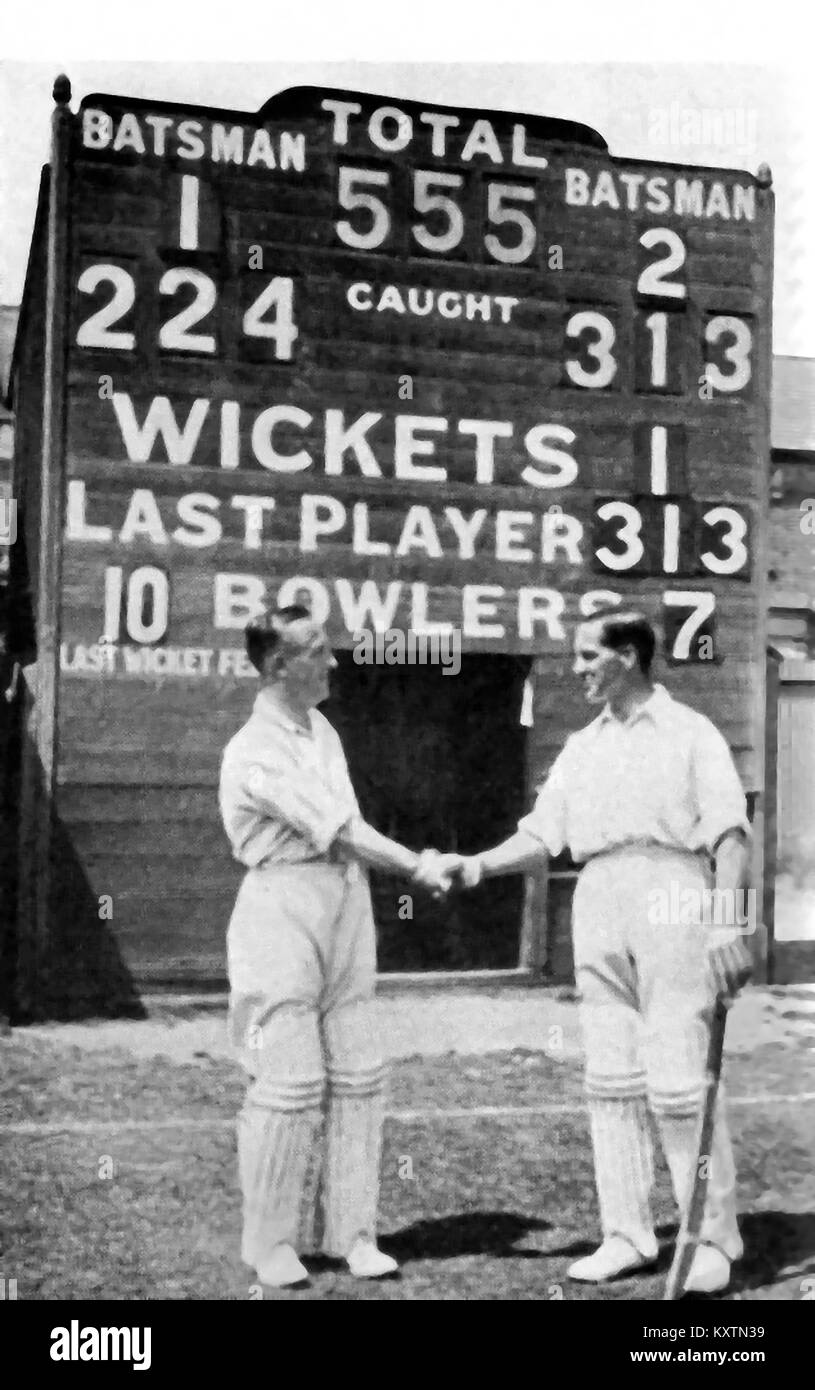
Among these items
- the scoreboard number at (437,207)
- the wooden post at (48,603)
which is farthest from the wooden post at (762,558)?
the wooden post at (48,603)

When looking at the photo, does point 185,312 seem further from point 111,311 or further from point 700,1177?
point 700,1177

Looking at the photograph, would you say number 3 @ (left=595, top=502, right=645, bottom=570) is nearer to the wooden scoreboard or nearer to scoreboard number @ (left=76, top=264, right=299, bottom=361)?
the wooden scoreboard

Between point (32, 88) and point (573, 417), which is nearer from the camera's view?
point (32, 88)

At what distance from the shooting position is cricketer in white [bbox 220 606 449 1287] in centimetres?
467

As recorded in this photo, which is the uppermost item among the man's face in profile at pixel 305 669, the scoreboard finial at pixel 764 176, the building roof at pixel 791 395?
the scoreboard finial at pixel 764 176

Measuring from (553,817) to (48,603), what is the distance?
274 cm

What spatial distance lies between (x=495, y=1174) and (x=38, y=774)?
2.95 metres

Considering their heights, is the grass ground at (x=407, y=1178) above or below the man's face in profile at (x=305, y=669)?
below

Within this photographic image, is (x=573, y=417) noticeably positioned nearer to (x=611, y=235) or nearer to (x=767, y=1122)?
(x=611, y=235)

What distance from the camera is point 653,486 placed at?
6805 millimetres

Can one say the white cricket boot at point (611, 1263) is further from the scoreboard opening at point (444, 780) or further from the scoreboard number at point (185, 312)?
the scoreboard number at point (185, 312)

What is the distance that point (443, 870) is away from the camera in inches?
205

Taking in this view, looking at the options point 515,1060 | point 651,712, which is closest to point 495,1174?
point 515,1060

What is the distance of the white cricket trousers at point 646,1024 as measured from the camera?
192 inches
